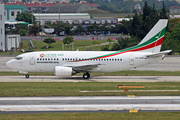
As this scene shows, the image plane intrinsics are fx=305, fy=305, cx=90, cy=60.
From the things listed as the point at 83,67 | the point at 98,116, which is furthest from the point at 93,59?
the point at 98,116

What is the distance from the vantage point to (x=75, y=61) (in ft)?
129

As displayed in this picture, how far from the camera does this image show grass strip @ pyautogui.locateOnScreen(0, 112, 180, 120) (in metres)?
19.5

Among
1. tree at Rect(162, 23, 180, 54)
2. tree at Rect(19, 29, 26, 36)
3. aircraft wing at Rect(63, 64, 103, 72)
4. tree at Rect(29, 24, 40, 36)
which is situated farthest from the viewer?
tree at Rect(29, 24, 40, 36)

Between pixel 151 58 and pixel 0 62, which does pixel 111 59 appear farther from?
pixel 0 62

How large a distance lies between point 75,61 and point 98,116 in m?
19.8

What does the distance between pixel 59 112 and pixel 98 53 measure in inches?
757

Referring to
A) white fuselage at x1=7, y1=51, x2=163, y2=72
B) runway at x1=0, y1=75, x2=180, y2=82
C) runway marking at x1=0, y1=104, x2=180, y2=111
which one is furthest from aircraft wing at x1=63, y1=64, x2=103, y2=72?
runway marking at x1=0, y1=104, x2=180, y2=111

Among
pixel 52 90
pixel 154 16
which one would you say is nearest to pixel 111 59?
pixel 52 90

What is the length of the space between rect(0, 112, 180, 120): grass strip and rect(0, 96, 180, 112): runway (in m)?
1.73

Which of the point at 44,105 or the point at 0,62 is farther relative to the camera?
the point at 0,62

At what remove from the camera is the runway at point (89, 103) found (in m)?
22.7

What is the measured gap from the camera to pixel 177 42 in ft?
253

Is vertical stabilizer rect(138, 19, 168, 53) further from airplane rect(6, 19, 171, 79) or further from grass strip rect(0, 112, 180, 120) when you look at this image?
grass strip rect(0, 112, 180, 120)

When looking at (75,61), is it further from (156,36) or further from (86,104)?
(86,104)
